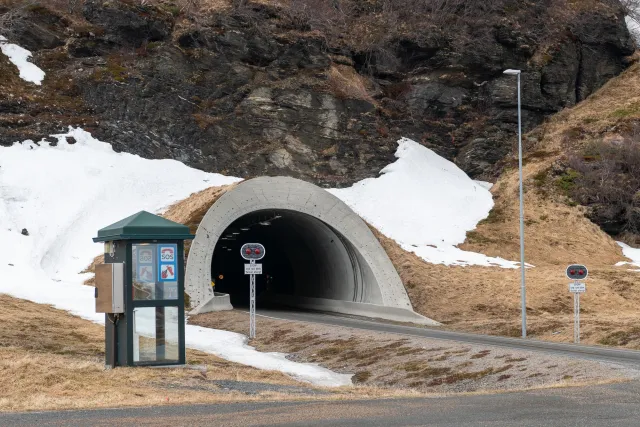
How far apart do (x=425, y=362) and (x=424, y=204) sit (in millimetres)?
31300

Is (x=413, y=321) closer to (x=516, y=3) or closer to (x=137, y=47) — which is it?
(x=137, y=47)

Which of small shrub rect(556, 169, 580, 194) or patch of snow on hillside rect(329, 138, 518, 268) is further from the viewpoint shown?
small shrub rect(556, 169, 580, 194)

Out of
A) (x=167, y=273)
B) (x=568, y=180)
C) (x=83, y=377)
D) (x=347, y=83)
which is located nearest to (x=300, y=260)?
(x=347, y=83)

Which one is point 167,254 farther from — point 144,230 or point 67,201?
point 67,201

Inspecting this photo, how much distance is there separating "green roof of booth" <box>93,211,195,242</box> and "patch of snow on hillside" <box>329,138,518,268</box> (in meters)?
26.2

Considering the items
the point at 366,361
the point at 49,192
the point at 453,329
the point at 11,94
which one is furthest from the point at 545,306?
the point at 11,94

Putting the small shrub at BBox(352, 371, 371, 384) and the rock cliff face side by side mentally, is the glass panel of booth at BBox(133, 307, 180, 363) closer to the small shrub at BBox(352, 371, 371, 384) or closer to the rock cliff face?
the small shrub at BBox(352, 371, 371, 384)

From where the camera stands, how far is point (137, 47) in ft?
186

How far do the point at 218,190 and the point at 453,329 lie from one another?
15086 millimetres

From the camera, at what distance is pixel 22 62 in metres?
54.5

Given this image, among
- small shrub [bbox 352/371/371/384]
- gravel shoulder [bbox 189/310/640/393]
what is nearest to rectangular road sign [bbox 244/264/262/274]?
gravel shoulder [bbox 189/310/640/393]

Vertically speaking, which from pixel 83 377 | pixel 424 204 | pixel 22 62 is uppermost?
pixel 22 62

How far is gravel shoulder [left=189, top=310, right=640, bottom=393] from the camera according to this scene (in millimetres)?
16594

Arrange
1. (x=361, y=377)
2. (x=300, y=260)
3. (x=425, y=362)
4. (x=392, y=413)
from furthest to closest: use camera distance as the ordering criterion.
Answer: (x=300, y=260) → (x=425, y=362) → (x=361, y=377) → (x=392, y=413)
